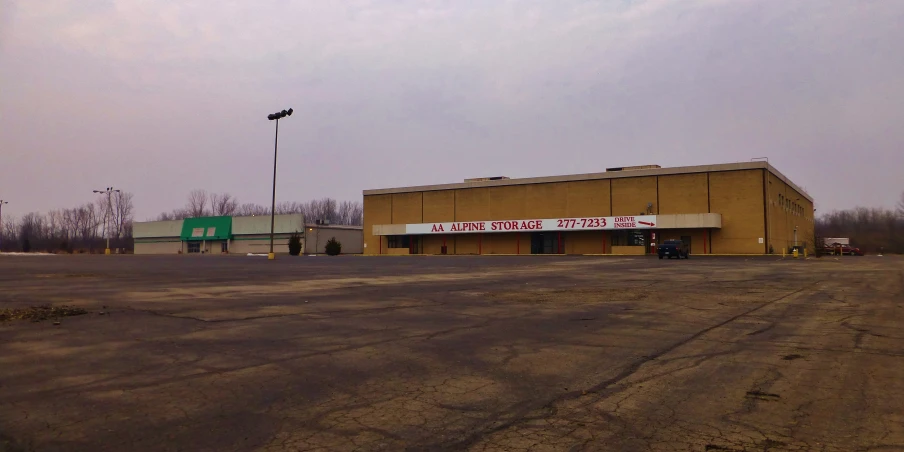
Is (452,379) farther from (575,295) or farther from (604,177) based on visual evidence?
(604,177)

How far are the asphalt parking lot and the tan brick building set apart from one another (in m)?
52.2

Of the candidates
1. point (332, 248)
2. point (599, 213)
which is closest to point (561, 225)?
point (599, 213)

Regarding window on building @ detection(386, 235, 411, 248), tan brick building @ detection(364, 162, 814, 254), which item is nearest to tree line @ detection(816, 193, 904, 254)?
tan brick building @ detection(364, 162, 814, 254)

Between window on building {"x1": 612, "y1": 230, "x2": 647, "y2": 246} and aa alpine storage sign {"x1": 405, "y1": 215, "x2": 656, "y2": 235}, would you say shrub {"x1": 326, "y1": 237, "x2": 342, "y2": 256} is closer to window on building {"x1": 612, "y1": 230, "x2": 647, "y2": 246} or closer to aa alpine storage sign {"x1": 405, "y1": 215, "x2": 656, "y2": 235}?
aa alpine storage sign {"x1": 405, "y1": 215, "x2": 656, "y2": 235}

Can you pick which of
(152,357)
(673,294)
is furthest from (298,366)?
(673,294)

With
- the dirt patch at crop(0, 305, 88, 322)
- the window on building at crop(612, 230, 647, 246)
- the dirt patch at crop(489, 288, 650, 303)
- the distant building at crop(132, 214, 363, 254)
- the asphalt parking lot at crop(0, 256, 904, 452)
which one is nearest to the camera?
the asphalt parking lot at crop(0, 256, 904, 452)

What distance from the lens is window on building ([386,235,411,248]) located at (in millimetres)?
81188

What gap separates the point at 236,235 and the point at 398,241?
110 feet

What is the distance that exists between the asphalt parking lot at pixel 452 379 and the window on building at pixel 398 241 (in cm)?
6873

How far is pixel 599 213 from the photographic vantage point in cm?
6712

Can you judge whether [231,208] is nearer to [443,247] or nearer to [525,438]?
[443,247]

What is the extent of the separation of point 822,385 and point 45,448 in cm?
699

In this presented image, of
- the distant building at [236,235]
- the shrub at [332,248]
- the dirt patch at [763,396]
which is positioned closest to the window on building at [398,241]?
the shrub at [332,248]

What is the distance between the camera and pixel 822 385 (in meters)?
5.96
